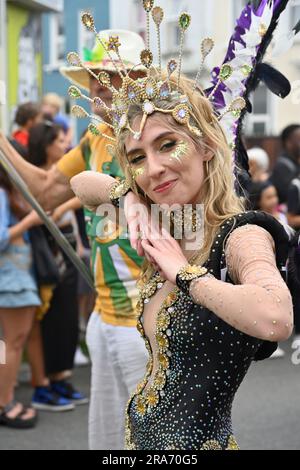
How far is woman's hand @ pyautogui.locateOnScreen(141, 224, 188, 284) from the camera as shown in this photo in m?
1.55

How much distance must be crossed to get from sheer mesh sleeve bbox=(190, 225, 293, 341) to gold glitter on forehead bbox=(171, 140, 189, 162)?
27 centimetres

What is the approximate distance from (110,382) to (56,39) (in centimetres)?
1982

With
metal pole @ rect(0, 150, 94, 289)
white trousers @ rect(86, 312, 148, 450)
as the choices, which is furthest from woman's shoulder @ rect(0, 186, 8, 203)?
white trousers @ rect(86, 312, 148, 450)

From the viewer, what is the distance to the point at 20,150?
4312mm

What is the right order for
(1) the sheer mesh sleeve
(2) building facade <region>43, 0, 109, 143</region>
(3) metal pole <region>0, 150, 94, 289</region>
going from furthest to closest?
1. (2) building facade <region>43, 0, 109, 143</region>
2. (3) metal pole <region>0, 150, 94, 289</region>
3. (1) the sheer mesh sleeve

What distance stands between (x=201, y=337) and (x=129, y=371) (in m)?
1.19

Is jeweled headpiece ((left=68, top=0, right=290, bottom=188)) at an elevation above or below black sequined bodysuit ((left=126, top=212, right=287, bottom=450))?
above

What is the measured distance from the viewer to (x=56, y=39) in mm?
21578

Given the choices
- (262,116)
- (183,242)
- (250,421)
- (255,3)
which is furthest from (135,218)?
(262,116)

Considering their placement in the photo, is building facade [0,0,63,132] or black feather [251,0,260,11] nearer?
black feather [251,0,260,11]

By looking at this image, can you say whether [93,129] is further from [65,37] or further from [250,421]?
[65,37]

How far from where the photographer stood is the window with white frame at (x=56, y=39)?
840 inches

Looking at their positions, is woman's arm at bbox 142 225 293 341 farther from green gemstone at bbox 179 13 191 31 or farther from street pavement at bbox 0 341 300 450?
street pavement at bbox 0 341 300 450

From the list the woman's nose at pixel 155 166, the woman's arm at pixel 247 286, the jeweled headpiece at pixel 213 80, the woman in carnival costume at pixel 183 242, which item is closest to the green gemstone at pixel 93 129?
the jeweled headpiece at pixel 213 80
